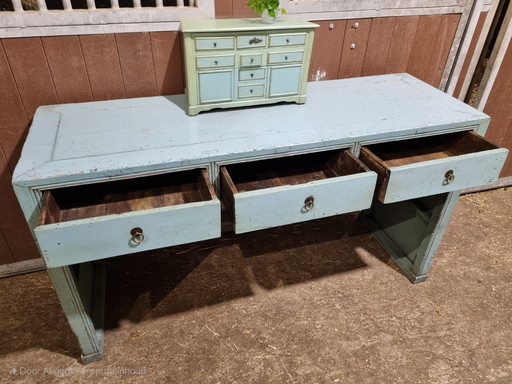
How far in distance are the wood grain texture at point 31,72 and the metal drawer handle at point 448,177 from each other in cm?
181

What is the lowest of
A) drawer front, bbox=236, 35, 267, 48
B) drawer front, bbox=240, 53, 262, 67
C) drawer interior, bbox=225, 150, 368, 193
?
drawer interior, bbox=225, 150, 368, 193

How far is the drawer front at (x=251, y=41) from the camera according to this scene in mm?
1657

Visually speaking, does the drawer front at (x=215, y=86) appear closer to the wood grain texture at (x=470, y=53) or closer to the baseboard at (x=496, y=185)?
the wood grain texture at (x=470, y=53)

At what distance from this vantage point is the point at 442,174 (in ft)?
5.41

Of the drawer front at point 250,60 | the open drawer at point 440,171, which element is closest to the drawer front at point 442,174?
the open drawer at point 440,171

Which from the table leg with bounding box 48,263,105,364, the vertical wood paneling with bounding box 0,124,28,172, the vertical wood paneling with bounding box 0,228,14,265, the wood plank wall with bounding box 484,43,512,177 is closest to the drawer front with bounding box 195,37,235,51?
the vertical wood paneling with bounding box 0,124,28,172

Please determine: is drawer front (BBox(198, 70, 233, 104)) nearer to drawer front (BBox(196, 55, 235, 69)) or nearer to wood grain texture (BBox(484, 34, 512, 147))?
drawer front (BBox(196, 55, 235, 69))

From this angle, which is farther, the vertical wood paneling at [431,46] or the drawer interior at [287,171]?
the vertical wood paneling at [431,46]

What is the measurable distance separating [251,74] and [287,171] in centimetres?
49

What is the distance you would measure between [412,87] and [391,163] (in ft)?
1.60

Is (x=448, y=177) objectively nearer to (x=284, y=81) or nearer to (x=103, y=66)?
(x=284, y=81)

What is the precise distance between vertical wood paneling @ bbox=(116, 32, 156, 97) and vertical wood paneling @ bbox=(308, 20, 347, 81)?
2.83 feet

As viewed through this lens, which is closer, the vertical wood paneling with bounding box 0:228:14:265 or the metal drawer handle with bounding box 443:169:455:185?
the metal drawer handle with bounding box 443:169:455:185

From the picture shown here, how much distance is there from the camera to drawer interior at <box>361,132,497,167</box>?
6.25 feet
